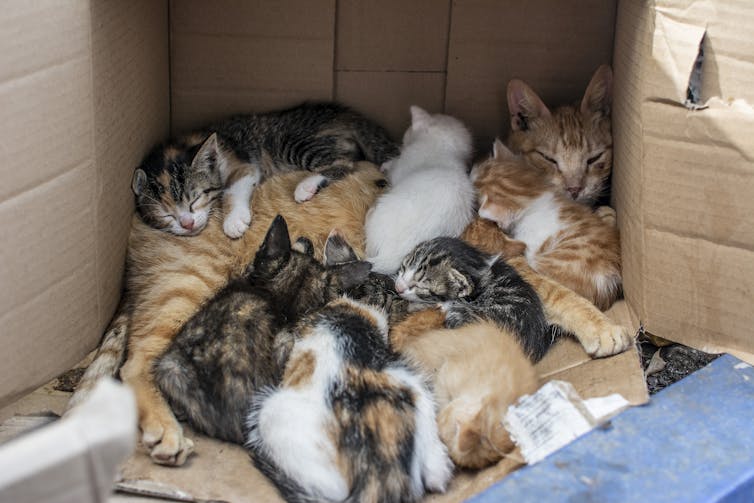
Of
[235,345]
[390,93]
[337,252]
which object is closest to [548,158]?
[390,93]

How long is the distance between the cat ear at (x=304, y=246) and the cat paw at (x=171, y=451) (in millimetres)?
703

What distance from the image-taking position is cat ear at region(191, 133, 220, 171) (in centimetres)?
235

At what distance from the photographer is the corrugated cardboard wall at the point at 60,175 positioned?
1.49 metres

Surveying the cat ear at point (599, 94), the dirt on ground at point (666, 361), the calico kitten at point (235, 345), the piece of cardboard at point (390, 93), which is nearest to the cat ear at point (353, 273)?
the calico kitten at point (235, 345)

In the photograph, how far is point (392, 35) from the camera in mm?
2529

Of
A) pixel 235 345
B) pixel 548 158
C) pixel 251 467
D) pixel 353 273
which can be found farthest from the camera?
pixel 548 158

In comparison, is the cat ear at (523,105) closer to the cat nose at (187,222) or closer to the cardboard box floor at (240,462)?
the cardboard box floor at (240,462)

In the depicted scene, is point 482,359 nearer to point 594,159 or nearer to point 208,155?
point 594,159

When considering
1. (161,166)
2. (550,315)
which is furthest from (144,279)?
(550,315)

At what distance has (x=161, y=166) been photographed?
2.28 metres

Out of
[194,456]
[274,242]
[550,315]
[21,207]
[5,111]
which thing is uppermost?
[5,111]

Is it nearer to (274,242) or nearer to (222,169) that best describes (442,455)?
(274,242)

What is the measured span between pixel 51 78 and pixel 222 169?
946 mm

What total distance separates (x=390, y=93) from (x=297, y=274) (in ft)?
3.03
